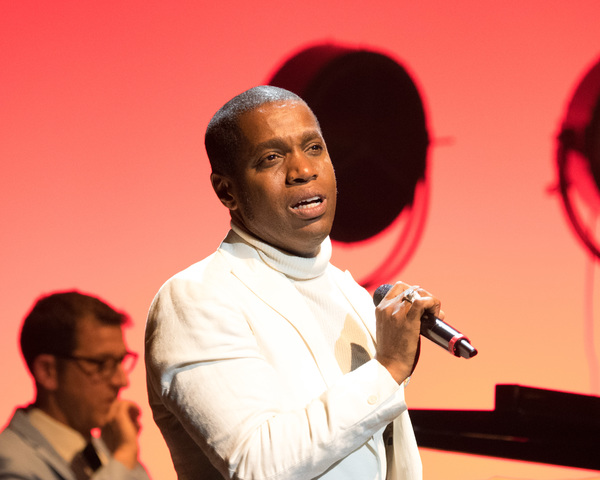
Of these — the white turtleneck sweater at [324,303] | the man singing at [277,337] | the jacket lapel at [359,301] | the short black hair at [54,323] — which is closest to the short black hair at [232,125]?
the man singing at [277,337]

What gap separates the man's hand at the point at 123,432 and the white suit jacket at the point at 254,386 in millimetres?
605

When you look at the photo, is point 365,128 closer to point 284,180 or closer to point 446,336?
point 284,180

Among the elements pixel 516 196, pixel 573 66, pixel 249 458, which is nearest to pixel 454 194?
pixel 516 196

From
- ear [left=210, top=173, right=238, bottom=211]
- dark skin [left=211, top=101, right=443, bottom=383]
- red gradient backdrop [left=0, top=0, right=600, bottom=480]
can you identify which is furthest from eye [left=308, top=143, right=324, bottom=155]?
red gradient backdrop [left=0, top=0, right=600, bottom=480]

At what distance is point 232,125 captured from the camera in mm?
1321

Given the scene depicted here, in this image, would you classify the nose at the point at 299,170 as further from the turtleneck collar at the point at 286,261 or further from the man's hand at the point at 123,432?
the man's hand at the point at 123,432

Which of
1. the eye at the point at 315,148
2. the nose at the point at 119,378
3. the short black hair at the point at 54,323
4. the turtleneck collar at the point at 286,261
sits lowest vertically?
the nose at the point at 119,378

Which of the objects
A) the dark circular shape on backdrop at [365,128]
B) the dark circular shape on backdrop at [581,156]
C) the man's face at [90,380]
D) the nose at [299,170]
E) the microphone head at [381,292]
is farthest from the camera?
the dark circular shape on backdrop at [581,156]

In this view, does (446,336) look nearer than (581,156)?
Yes

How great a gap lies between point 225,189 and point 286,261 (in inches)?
7.0

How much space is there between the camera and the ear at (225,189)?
1.35 m

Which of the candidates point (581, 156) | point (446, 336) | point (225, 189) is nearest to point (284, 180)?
point (225, 189)

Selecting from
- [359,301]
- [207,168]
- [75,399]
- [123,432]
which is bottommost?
[123,432]

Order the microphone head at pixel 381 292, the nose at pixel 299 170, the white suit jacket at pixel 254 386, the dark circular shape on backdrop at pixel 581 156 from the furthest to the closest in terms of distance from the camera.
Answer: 1. the dark circular shape on backdrop at pixel 581 156
2. the microphone head at pixel 381 292
3. the nose at pixel 299 170
4. the white suit jacket at pixel 254 386
